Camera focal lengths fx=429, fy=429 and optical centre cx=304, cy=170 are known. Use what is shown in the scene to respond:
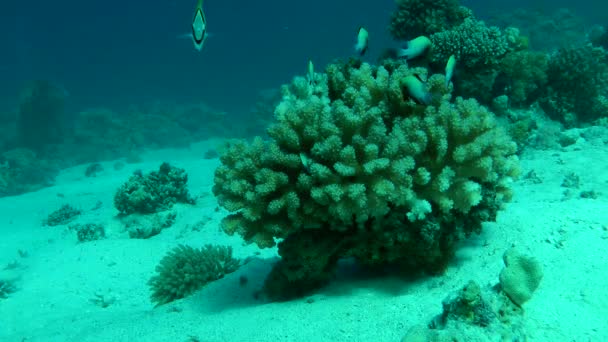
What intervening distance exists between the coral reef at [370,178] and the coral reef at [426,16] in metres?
5.95

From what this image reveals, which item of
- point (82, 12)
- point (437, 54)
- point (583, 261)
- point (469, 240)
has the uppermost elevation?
point (82, 12)

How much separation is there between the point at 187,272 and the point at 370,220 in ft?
10.0

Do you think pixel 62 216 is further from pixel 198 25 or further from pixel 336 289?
pixel 336 289

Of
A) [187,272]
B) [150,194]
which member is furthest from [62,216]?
[187,272]

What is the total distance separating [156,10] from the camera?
339ft

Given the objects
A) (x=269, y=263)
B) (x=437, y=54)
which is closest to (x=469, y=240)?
(x=269, y=263)

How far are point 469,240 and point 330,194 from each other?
1.77 meters

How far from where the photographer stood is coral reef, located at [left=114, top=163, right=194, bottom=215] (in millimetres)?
9664

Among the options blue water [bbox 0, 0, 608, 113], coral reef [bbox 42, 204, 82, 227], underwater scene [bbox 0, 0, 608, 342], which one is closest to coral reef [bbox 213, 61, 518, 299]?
underwater scene [bbox 0, 0, 608, 342]

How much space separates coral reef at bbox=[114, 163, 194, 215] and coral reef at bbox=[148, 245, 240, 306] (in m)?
3.76

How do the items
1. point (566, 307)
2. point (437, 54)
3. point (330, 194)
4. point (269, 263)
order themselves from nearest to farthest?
point (566, 307) < point (330, 194) < point (269, 263) < point (437, 54)

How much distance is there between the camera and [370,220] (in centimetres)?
389

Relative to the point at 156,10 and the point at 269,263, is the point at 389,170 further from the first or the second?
the point at 156,10

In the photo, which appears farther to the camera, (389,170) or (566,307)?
(389,170)
